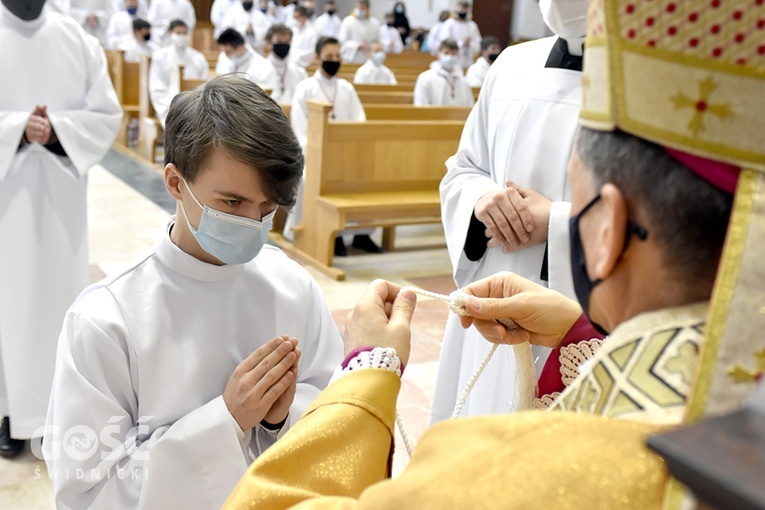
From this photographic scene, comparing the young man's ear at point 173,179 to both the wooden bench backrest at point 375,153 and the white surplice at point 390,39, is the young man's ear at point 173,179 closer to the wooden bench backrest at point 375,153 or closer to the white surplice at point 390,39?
the wooden bench backrest at point 375,153

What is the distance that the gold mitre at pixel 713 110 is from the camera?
742 millimetres

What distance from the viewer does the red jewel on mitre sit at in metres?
0.80

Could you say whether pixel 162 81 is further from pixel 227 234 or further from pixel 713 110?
pixel 713 110

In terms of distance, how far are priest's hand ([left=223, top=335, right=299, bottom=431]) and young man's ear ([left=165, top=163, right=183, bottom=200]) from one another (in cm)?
49

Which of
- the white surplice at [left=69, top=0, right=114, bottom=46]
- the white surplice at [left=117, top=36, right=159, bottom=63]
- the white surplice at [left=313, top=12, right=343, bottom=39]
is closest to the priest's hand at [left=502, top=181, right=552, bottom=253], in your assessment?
the white surplice at [left=117, top=36, right=159, bottom=63]

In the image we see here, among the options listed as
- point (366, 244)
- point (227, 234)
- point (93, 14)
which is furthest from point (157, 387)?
point (93, 14)

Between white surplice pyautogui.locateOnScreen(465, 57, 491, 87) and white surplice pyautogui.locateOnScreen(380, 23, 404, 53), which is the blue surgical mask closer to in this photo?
→ white surplice pyautogui.locateOnScreen(465, 57, 491, 87)

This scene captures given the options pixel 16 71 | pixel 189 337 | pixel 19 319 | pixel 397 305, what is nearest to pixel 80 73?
pixel 16 71

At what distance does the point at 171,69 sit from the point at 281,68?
134cm

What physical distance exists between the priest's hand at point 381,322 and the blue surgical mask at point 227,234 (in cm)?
57

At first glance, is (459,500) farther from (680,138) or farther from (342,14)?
(342,14)

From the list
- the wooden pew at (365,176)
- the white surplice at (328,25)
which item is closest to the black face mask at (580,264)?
the wooden pew at (365,176)

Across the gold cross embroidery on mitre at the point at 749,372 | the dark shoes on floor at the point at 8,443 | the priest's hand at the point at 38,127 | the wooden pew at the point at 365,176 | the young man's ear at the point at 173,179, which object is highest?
the gold cross embroidery on mitre at the point at 749,372

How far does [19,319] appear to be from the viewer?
3416 millimetres
